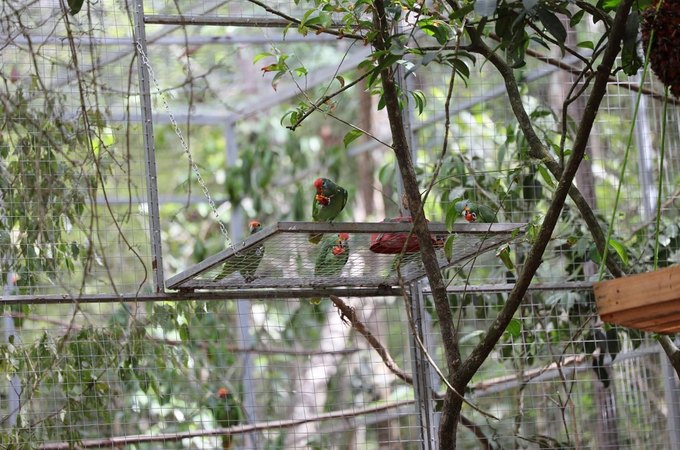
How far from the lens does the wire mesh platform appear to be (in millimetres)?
2006

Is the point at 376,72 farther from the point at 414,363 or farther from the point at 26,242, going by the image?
the point at 26,242

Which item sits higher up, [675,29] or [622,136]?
[622,136]

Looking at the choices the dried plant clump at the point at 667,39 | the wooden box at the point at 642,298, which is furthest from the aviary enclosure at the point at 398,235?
the wooden box at the point at 642,298

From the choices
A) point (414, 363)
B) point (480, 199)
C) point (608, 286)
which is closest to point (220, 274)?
point (414, 363)

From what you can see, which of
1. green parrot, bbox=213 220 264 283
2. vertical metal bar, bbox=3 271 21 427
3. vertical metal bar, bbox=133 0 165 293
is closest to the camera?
green parrot, bbox=213 220 264 283

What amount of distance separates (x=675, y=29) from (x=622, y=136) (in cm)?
254

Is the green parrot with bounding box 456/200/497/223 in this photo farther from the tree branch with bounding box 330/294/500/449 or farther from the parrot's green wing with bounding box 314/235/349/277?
the tree branch with bounding box 330/294/500/449

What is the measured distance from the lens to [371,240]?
2.17 meters

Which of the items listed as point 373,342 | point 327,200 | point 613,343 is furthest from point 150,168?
point 613,343

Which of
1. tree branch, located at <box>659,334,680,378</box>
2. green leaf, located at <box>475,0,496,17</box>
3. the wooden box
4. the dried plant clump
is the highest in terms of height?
green leaf, located at <box>475,0,496,17</box>

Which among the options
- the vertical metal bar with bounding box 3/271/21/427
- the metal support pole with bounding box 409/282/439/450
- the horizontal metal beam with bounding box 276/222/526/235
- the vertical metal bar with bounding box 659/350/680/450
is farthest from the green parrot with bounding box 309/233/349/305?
the vertical metal bar with bounding box 659/350/680/450

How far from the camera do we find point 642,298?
1.40 m

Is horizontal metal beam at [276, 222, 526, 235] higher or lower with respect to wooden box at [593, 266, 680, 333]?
higher

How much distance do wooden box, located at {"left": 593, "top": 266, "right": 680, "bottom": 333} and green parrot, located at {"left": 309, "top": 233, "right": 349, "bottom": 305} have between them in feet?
2.48
